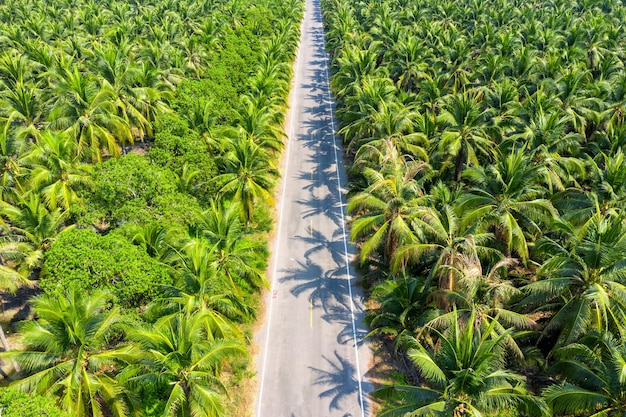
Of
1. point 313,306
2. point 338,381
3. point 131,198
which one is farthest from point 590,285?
point 131,198

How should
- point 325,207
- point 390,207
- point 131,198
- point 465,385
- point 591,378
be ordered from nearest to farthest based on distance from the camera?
point 465,385 → point 591,378 → point 390,207 → point 131,198 → point 325,207

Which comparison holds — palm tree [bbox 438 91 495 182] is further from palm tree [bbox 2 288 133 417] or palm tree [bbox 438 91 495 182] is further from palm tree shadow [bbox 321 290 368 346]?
palm tree [bbox 2 288 133 417]

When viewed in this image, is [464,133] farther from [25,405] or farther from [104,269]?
[25,405]

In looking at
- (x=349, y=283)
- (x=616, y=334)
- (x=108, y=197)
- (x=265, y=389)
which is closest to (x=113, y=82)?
(x=108, y=197)

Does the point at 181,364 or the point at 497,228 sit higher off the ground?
the point at 497,228

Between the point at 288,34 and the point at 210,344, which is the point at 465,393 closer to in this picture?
the point at 210,344

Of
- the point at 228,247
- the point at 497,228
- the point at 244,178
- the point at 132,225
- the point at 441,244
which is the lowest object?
the point at 228,247

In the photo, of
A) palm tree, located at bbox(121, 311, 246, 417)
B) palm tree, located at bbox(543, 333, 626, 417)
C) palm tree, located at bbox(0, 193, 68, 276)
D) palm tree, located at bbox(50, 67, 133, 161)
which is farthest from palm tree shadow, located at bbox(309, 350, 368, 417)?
palm tree, located at bbox(50, 67, 133, 161)
